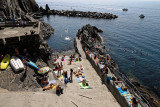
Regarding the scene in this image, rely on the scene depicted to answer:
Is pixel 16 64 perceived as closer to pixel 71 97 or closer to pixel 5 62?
pixel 5 62

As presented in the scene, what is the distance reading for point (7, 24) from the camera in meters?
23.1

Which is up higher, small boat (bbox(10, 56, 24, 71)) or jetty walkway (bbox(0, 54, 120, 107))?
small boat (bbox(10, 56, 24, 71))

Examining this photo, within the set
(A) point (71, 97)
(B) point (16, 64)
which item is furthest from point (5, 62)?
(A) point (71, 97)

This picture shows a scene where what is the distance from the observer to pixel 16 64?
619 inches

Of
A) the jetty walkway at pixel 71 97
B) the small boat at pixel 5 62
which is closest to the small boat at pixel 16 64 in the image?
the small boat at pixel 5 62

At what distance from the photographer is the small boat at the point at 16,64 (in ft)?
50.2

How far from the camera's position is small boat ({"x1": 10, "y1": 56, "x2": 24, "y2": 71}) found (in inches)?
602

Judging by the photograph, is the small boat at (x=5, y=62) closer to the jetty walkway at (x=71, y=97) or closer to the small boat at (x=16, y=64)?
the small boat at (x=16, y=64)

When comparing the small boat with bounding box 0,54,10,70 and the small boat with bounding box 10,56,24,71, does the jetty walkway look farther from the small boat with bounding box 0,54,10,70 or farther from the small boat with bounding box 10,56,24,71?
the small boat with bounding box 0,54,10,70

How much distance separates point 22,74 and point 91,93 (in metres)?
8.37

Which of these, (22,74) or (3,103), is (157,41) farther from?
(3,103)

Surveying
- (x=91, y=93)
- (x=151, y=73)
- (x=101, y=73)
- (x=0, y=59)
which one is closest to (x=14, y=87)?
(x=0, y=59)

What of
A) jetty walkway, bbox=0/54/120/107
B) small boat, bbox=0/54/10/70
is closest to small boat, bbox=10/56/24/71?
small boat, bbox=0/54/10/70

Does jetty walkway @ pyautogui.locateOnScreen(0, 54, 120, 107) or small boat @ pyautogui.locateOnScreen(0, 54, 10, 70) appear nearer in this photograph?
jetty walkway @ pyautogui.locateOnScreen(0, 54, 120, 107)
